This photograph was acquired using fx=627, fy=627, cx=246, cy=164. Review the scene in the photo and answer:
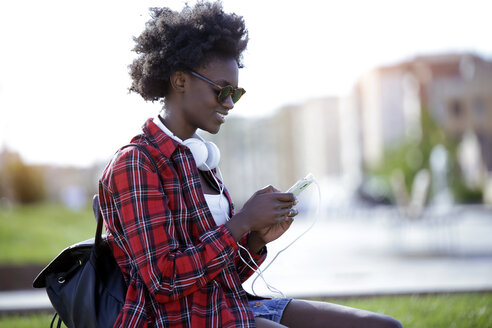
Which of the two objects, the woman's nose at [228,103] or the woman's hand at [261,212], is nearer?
the woman's hand at [261,212]

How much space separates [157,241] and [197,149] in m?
0.42

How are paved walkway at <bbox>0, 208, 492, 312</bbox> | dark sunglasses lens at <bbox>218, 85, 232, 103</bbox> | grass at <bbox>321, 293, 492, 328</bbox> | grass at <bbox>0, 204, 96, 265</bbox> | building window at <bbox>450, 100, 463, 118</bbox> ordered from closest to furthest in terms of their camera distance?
dark sunglasses lens at <bbox>218, 85, 232, 103</bbox> < grass at <bbox>321, 293, 492, 328</bbox> < paved walkway at <bbox>0, 208, 492, 312</bbox> < grass at <bbox>0, 204, 96, 265</bbox> < building window at <bbox>450, 100, 463, 118</bbox>

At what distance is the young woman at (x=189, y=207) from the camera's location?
7.02ft

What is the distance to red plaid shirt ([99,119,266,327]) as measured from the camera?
2125 mm

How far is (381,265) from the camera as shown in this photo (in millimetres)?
10070

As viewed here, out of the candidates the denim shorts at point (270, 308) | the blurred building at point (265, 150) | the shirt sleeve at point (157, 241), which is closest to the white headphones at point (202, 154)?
the shirt sleeve at point (157, 241)

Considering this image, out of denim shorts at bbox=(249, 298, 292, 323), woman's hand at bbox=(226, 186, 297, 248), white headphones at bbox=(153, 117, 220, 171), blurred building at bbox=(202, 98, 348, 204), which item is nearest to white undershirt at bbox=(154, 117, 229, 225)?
white headphones at bbox=(153, 117, 220, 171)

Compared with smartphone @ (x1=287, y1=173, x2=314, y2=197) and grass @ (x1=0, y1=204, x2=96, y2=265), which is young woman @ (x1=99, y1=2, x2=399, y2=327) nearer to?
smartphone @ (x1=287, y1=173, x2=314, y2=197)

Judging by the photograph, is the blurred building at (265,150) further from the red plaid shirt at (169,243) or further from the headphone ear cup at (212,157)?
the red plaid shirt at (169,243)

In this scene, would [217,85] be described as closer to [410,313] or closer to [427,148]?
[410,313]

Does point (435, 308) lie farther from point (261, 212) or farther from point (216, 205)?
point (261, 212)

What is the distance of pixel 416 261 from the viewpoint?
1052cm

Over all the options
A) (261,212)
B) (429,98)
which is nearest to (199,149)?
(261,212)

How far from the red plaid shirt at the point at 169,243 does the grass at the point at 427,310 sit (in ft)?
8.74
